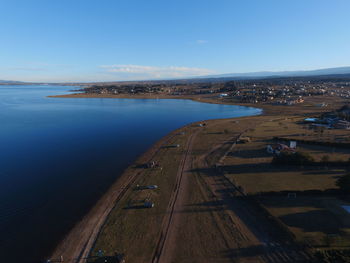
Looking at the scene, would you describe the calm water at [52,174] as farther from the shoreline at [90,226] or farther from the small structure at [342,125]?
the small structure at [342,125]

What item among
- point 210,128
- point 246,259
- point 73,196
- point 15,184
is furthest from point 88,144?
point 246,259

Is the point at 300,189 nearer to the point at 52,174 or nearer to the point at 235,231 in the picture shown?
the point at 235,231

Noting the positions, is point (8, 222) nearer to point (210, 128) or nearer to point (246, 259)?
point (246, 259)

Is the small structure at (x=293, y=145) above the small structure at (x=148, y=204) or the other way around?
above

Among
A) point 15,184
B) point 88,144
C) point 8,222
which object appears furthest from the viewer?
point 88,144

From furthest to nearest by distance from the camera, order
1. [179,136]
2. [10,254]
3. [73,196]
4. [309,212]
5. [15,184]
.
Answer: [179,136]
[15,184]
[73,196]
[309,212]
[10,254]

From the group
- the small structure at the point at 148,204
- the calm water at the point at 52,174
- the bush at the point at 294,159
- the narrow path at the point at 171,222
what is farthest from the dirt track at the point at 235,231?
the calm water at the point at 52,174

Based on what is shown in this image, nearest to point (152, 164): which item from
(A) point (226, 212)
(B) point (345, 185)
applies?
(A) point (226, 212)

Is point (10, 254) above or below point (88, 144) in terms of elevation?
below
